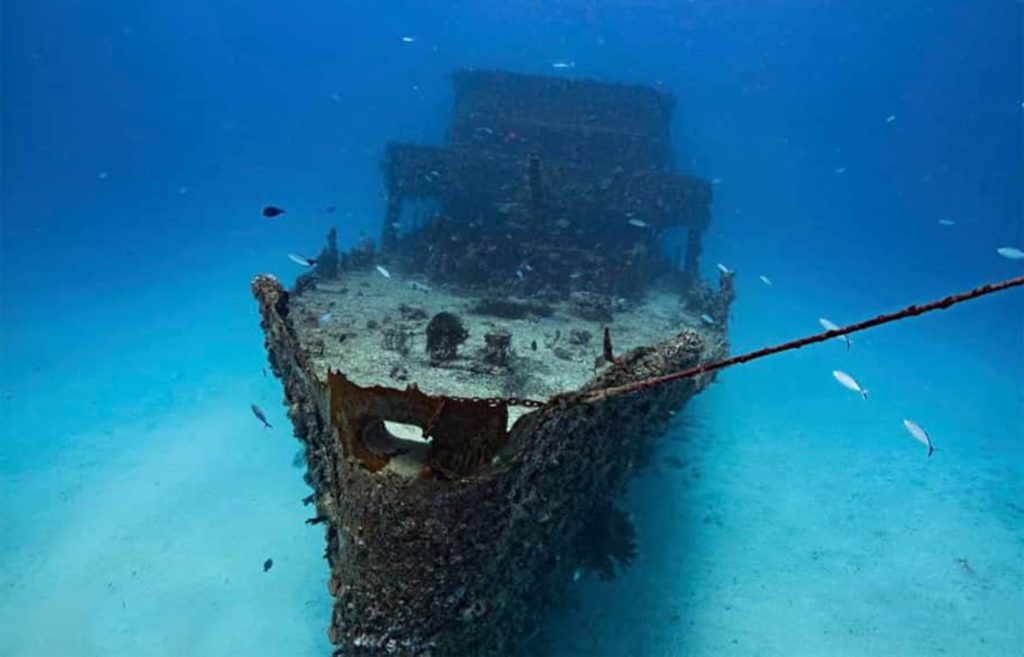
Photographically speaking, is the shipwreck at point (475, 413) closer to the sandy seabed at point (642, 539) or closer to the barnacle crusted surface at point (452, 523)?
the barnacle crusted surface at point (452, 523)

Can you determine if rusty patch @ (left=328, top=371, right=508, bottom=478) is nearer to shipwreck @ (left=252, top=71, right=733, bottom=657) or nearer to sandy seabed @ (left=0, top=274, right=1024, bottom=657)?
shipwreck @ (left=252, top=71, right=733, bottom=657)

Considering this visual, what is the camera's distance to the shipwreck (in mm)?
4579

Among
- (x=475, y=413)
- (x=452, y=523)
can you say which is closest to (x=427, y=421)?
(x=475, y=413)

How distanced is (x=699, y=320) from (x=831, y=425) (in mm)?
4631

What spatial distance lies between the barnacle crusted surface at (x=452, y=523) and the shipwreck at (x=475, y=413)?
2cm

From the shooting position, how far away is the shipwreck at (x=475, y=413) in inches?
180

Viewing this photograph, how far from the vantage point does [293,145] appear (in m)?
133

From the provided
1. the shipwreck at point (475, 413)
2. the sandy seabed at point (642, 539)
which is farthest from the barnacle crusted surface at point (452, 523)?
the sandy seabed at point (642, 539)

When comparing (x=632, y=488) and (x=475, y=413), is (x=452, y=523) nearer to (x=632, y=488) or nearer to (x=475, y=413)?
(x=475, y=413)

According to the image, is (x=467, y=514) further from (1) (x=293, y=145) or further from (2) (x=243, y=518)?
(1) (x=293, y=145)

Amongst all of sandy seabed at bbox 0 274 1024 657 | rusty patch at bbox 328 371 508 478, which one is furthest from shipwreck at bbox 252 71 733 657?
sandy seabed at bbox 0 274 1024 657

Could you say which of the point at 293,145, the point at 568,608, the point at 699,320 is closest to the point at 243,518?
the point at 568,608

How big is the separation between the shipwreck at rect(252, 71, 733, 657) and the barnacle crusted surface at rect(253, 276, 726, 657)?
0.05 feet

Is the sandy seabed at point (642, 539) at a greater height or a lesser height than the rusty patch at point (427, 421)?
lesser
